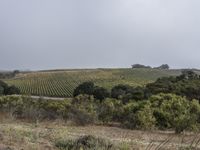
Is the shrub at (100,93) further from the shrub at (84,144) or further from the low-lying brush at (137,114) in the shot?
the shrub at (84,144)

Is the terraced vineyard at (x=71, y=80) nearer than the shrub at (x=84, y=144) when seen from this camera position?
No

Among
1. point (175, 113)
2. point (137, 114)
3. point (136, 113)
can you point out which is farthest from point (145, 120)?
point (175, 113)

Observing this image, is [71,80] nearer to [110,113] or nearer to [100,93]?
[100,93]

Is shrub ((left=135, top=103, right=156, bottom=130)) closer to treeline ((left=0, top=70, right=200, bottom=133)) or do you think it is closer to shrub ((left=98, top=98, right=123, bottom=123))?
treeline ((left=0, top=70, right=200, bottom=133))

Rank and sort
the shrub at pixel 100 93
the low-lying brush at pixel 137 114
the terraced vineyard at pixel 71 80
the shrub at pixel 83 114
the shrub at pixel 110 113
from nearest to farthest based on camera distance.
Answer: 1. the low-lying brush at pixel 137 114
2. the shrub at pixel 83 114
3. the shrub at pixel 110 113
4. the shrub at pixel 100 93
5. the terraced vineyard at pixel 71 80

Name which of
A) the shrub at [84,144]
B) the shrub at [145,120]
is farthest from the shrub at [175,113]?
the shrub at [84,144]

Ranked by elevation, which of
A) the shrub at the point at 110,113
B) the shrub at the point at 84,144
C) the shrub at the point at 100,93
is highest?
the shrub at the point at 84,144

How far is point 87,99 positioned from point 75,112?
18.0 ft

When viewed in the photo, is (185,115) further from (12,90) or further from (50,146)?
(12,90)

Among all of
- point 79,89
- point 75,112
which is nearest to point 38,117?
point 75,112

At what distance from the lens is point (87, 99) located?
28.3 metres

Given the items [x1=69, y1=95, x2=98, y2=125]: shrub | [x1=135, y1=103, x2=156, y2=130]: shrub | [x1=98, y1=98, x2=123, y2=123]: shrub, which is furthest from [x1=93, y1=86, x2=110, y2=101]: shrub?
[x1=135, y1=103, x2=156, y2=130]: shrub

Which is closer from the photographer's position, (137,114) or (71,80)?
(137,114)

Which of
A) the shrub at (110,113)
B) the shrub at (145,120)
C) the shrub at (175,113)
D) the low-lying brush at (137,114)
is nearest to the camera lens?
the shrub at (175,113)
